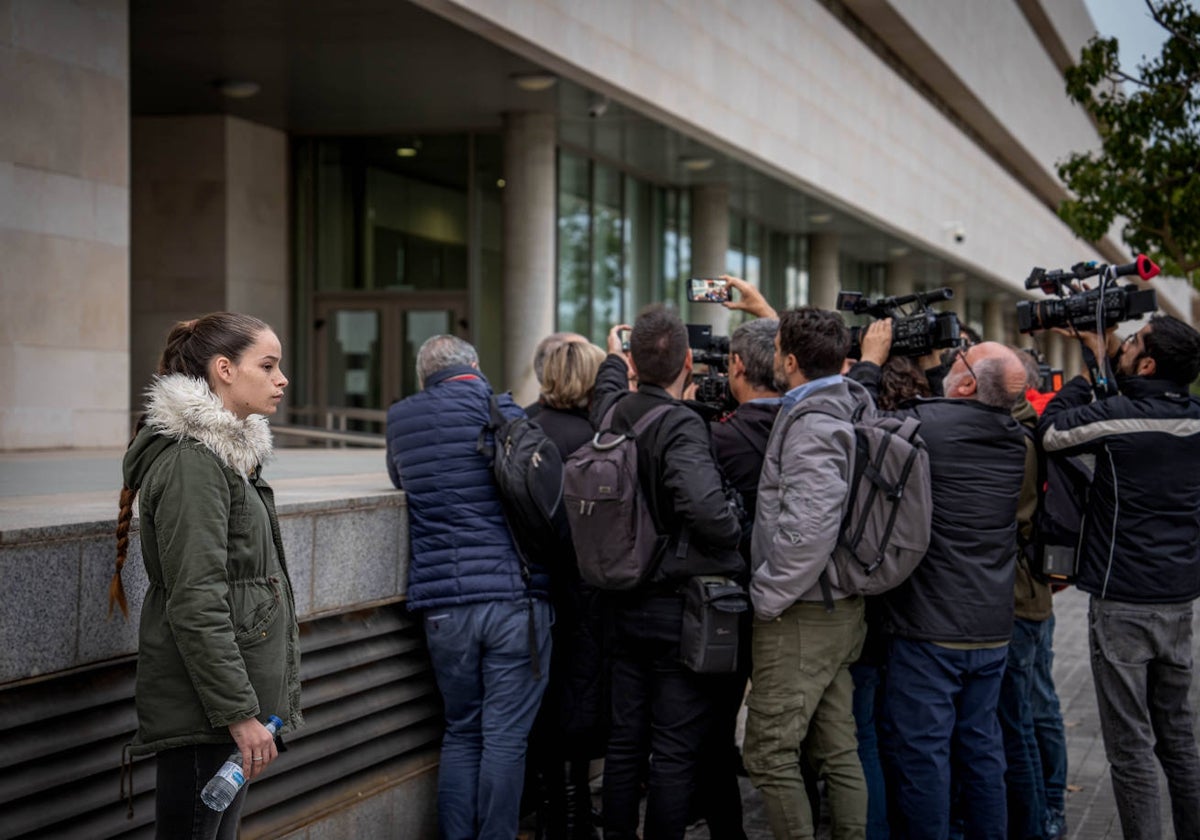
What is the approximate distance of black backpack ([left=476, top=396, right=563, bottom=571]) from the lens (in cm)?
500

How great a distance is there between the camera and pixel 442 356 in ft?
17.3

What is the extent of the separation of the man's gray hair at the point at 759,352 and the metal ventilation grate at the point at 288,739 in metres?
1.85

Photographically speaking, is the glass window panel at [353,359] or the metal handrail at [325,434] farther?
the glass window panel at [353,359]

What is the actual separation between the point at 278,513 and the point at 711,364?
2.50 metres

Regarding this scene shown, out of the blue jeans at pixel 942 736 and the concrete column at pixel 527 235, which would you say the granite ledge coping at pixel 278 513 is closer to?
the blue jeans at pixel 942 736

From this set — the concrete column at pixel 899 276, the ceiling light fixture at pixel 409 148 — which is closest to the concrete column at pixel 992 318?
the concrete column at pixel 899 276

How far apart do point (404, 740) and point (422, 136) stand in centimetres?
1406

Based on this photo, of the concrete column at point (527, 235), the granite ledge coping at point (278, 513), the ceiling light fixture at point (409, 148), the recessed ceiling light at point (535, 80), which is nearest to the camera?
the granite ledge coping at point (278, 513)

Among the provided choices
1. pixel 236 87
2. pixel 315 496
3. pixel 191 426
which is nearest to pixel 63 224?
pixel 236 87

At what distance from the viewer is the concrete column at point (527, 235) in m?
16.2

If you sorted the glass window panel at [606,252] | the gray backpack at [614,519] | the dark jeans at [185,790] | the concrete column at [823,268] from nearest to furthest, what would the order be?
the dark jeans at [185,790], the gray backpack at [614,519], the glass window panel at [606,252], the concrete column at [823,268]

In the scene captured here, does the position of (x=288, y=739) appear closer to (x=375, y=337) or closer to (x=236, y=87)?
(x=236, y=87)

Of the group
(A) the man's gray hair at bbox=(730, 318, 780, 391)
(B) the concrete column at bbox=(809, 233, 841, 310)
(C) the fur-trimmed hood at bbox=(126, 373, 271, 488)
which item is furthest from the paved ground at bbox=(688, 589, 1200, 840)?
(B) the concrete column at bbox=(809, 233, 841, 310)

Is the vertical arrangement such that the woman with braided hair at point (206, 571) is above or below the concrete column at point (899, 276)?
below
